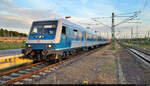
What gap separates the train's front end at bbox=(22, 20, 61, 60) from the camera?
859cm

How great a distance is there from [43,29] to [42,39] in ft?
3.12

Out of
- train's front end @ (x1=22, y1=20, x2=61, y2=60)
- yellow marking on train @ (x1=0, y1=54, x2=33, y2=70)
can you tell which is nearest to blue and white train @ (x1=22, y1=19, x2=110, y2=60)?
train's front end @ (x1=22, y1=20, x2=61, y2=60)

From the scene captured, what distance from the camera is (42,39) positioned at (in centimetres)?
893

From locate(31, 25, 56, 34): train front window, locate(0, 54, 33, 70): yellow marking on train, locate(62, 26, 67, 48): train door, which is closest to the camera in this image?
locate(0, 54, 33, 70): yellow marking on train

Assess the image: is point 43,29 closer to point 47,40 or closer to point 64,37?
point 47,40

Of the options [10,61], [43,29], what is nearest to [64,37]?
[43,29]

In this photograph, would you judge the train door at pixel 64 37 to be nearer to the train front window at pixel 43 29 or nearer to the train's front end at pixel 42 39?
the train's front end at pixel 42 39

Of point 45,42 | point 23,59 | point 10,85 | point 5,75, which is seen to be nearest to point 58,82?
point 10,85

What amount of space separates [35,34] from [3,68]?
9.91 ft

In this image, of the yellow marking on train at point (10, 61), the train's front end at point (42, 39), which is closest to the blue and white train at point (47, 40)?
the train's front end at point (42, 39)

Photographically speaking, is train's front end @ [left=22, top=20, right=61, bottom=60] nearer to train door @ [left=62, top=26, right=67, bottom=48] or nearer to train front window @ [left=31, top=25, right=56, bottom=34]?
train front window @ [left=31, top=25, right=56, bottom=34]

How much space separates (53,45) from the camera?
8.53m

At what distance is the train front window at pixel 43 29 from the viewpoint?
9.25 m

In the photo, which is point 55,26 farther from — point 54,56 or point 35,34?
point 54,56
